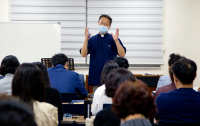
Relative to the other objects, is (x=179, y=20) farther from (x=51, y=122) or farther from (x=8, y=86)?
(x=51, y=122)

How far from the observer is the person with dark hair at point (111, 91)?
1.42 m

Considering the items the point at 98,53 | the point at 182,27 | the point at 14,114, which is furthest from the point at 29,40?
the point at 14,114

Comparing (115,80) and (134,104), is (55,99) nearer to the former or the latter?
(115,80)

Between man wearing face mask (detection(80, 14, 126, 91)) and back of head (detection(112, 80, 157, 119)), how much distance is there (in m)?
2.38

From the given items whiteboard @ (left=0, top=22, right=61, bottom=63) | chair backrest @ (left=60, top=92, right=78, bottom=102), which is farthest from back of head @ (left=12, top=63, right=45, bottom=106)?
whiteboard @ (left=0, top=22, right=61, bottom=63)

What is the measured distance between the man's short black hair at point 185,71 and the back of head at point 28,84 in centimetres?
111

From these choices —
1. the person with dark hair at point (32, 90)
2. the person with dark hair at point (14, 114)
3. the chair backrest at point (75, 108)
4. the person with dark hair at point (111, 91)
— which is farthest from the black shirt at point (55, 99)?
the person with dark hair at point (14, 114)

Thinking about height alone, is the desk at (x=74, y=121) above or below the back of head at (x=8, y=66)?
below

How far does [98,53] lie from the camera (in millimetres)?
3439

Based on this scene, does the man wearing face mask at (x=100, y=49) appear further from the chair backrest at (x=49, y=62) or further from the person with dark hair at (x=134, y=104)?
the person with dark hair at (x=134, y=104)

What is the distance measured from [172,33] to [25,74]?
5055 mm

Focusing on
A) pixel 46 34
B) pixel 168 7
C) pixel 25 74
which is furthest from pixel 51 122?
pixel 168 7

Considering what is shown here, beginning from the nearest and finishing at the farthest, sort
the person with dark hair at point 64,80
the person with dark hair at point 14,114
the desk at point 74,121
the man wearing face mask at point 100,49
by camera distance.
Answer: the person with dark hair at point 14,114
the desk at point 74,121
the person with dark hair at point 64,80
the man wearing face mask at point 100,49

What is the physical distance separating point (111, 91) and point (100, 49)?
197 centimetres
